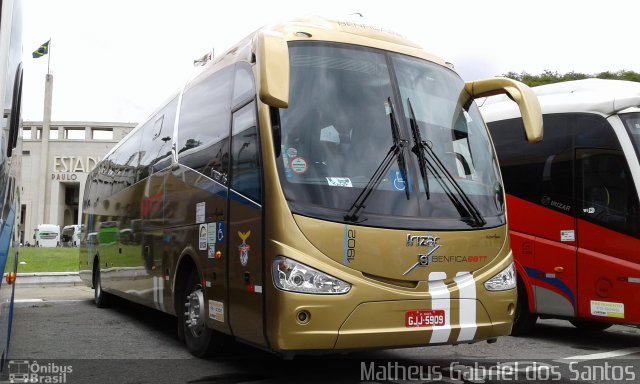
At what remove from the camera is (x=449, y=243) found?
5.29m

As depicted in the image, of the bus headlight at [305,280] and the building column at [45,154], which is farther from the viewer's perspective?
the building column at [45,154]

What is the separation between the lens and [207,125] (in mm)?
6797

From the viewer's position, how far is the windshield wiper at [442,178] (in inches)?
213

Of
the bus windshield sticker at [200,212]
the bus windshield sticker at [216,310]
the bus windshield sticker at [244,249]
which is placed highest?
the bus windshield sticker at [200,212]

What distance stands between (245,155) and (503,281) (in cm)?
246

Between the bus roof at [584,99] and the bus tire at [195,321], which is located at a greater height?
the bus roof at [584,99]

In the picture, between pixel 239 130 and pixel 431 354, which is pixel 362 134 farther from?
pixel 431 354

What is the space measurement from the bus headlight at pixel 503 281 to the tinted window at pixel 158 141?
4.23m

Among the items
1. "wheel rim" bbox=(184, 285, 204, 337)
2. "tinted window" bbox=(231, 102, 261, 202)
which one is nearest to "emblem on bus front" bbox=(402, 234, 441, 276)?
"tinted window" bbox=(231, 102, 261, 202)

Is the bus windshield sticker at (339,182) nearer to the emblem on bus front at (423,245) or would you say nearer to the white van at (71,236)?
the emblem on bus front at (423,245)

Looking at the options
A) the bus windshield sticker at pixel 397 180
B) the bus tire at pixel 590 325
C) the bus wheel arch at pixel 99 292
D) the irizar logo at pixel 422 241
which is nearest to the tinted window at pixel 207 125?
the bus windshield sticker at pixel 397 180

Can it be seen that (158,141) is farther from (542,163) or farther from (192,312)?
(542,163)

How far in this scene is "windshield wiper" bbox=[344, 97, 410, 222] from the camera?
5.02m

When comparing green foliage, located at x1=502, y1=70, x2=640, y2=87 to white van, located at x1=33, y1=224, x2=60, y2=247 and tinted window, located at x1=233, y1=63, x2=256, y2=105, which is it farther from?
white van, located at x1=33, y1=224, x2=60, y2=247
